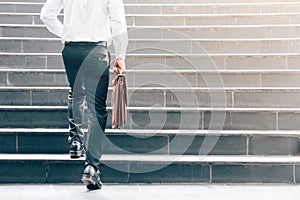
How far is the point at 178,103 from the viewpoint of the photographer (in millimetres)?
5160

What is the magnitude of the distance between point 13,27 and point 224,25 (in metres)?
2.64

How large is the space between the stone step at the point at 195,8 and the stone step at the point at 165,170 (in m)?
3.38

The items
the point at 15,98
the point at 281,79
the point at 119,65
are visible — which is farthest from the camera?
the point at 281,79

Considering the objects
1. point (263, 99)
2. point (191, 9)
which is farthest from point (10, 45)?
point (263, 99)

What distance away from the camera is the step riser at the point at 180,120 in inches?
190

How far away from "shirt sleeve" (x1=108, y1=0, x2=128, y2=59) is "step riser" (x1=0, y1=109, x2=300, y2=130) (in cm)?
117

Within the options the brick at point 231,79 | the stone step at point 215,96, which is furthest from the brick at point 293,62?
the stone step at point 215,96

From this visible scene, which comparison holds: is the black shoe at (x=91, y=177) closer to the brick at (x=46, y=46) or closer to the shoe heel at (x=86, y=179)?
the shoe heel at (x=86, y=179)

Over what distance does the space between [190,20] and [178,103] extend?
206 centimetres

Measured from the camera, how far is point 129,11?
727 centimetres

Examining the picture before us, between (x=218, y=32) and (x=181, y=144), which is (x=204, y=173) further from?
(x=218, y=32)
